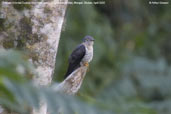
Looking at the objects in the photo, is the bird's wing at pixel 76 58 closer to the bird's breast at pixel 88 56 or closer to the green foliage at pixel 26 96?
the bird's breast at pixel 88 56

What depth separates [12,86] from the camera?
107cm

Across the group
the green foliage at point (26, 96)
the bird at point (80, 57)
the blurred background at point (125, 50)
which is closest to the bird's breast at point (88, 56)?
the bird at point (80, 57)

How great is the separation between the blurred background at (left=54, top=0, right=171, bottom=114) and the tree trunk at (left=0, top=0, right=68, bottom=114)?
405cm

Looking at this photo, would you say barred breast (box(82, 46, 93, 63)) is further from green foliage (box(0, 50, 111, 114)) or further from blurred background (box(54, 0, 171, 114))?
green foliage (box(0, 50, 111, 114))

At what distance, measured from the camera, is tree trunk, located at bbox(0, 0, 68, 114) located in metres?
3.38

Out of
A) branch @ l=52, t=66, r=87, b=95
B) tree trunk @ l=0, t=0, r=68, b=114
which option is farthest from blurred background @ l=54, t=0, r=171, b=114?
tree trunk @ l=0, t=0, r=68, b=114

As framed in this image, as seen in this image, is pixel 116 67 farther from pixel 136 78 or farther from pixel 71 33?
pixel 71 33

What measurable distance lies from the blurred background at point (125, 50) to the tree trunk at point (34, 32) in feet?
13.3

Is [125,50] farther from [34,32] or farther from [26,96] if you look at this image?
[26,96]

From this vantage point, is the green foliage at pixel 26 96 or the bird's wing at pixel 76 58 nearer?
the green foliage at pixel 26 96

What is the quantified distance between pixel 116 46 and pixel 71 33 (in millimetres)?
1730

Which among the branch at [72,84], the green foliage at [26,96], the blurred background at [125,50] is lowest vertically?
the green foliage at [26,96]

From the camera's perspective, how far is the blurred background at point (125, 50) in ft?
28.9

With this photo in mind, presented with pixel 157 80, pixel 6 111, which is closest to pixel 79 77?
pixel 6 111
